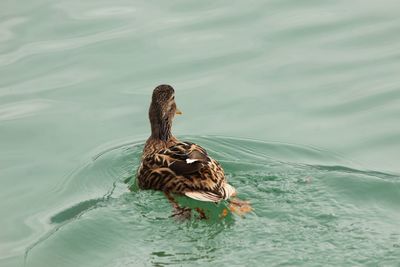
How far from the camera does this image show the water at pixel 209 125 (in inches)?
393

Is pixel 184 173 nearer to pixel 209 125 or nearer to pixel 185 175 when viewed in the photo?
pixel 185 175

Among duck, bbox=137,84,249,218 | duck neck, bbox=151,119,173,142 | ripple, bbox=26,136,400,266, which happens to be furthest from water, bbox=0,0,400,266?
duck neck, bbox=151,119,173,142

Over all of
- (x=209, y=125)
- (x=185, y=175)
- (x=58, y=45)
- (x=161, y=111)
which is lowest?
(x=185, y=175)

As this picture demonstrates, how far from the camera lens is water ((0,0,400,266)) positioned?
9.99 meters

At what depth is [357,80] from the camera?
1364 cm

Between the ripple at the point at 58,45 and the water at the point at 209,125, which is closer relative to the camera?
the water at the point at 209,125

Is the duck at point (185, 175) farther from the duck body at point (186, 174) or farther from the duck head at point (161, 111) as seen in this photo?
the duck head at point (161, 111)

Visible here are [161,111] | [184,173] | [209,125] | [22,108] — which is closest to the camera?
[184,173]

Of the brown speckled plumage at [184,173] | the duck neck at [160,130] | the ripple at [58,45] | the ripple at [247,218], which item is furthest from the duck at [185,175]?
the ripple at [58,45]

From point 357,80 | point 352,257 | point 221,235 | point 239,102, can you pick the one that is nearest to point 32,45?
point 239,102

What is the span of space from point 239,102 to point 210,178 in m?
2.64

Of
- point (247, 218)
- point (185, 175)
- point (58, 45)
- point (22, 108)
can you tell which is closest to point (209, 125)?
point (185, 175)

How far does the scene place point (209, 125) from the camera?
12.9m

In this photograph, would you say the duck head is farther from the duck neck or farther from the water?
the water
